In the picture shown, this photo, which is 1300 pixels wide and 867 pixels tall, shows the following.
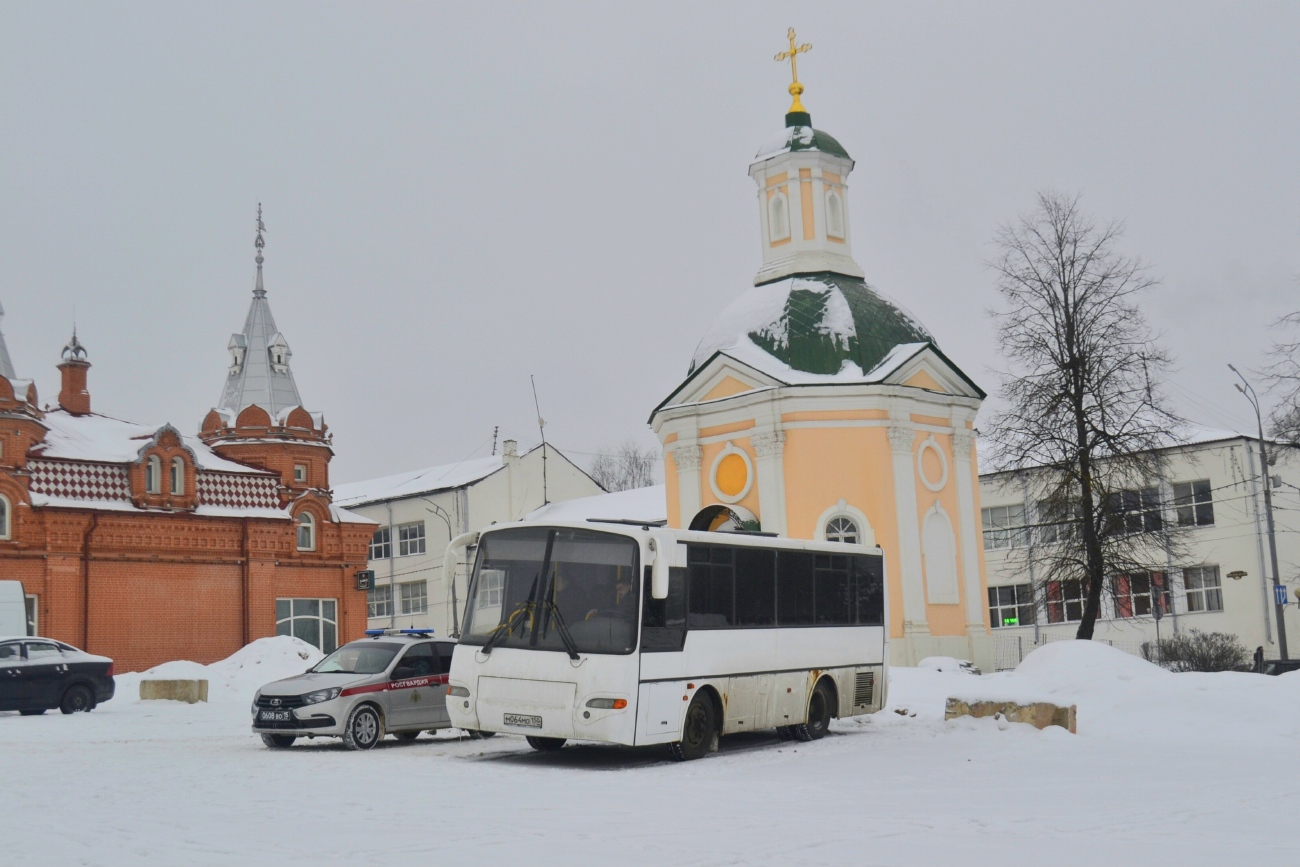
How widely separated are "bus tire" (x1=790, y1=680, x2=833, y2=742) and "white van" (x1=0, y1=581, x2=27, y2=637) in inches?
939

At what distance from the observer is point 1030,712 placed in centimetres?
1731

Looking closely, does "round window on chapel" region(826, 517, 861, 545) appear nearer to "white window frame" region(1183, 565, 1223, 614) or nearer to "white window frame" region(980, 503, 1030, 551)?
"white window frame" region(1183, 565, 1223, 614)

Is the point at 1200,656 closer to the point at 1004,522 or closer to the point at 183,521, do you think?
the point at 1004,522

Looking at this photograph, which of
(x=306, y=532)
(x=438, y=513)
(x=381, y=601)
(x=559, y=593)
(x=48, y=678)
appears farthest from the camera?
(x=381, y=601)

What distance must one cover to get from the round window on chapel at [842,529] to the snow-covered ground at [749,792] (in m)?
10.1

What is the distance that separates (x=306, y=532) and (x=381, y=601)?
17954 millimetres

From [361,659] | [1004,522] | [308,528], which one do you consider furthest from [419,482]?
[361,659]

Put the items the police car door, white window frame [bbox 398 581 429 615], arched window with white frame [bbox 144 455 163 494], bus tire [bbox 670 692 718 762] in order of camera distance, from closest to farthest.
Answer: bus tire [bbox 670 692 718 762], the police car door, arched window with white frame [bbox 144 455 163 494], white window frame [bbox 398 581 429 615]

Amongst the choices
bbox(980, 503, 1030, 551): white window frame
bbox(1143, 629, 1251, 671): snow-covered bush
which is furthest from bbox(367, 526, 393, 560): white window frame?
bbox(1143, 629, 1251, 671): snow-covered bush

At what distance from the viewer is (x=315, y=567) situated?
4491cm

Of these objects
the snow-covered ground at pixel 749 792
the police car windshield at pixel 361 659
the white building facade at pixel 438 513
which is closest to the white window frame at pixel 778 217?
the snow-covered ground at pixel 749 792

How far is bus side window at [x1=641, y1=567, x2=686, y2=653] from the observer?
15.0m

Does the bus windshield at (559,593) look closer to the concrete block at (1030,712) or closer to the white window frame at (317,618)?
the concrete block at (1030,712)

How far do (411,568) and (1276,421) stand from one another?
4170 cm
